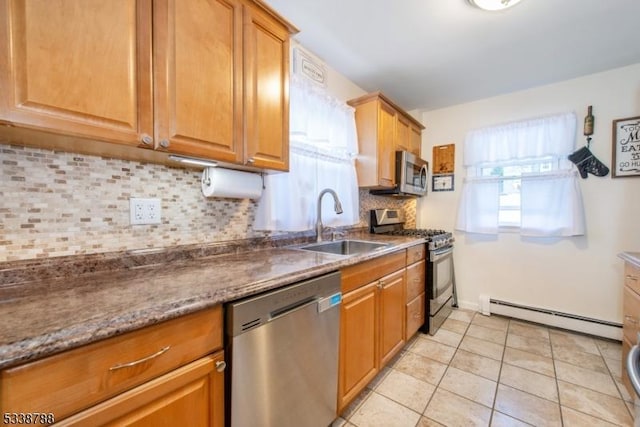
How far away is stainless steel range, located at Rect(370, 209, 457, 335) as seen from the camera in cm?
236

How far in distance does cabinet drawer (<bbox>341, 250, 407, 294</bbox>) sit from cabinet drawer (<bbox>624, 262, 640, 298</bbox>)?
1.33 m

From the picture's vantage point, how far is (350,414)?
1450mm

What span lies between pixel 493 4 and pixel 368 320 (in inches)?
78.4

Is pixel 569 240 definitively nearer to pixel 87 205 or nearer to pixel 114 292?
pixel 114 292

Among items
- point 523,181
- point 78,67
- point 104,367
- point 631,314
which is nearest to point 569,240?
point 523,181

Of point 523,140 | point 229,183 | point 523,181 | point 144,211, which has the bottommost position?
point 144,211

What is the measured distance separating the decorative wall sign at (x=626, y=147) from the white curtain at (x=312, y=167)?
222 cm

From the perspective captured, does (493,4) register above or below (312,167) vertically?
above

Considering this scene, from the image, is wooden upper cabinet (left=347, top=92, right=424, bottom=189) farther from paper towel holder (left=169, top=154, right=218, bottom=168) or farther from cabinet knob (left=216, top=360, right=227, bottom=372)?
cabinet knob (left=216, top=360, right=227, bottom=372)

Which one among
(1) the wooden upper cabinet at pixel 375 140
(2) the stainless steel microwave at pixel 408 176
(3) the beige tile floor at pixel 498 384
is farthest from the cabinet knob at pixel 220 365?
(2) the stainless steel microwave at pixel 408 176

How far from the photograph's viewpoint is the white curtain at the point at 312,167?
1.66 meters

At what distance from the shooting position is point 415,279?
7.14 ft

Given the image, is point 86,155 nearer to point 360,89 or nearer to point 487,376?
point 360,89

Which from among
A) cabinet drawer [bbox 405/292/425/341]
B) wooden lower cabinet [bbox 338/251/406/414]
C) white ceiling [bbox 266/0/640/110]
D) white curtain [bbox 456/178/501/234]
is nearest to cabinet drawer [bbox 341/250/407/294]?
wooden lower cabinet [bbox 338/251/406/414]
